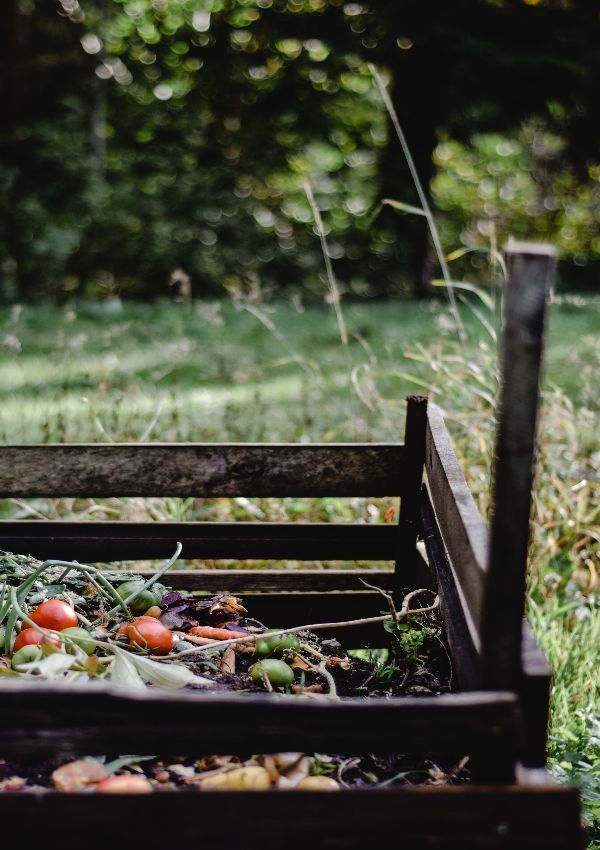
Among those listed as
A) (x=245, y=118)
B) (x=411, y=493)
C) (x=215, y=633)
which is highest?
(x=245, y=118)

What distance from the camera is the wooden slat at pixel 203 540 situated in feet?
7.83

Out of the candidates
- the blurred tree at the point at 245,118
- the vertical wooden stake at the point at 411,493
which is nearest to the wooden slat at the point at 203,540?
the vertical wooden stake at the point at 411,493

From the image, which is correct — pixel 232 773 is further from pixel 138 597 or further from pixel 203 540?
pixel 203 540

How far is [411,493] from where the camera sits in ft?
7.89

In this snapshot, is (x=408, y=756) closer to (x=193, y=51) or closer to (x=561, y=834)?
(x=561, y=834)

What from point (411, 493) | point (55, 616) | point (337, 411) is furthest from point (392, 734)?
point (337, 411)

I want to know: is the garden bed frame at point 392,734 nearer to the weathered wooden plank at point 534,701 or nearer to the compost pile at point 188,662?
the weathered wooden plank at point 534,701

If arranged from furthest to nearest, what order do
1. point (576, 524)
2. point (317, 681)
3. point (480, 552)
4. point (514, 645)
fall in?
point (576, 524) → point (317, 681) → point (480, 552) → point (514, 645)

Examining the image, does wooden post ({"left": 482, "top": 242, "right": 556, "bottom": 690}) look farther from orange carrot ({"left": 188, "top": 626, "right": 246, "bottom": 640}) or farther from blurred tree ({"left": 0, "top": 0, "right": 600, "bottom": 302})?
blurred tree ({"left": 0, "top": 0, "right": 600, "bottom": 302})

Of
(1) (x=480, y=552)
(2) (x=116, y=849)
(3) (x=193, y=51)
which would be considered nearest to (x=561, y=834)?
(1) (x=480, y=552)

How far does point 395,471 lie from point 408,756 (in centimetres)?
92

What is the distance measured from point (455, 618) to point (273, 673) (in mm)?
417

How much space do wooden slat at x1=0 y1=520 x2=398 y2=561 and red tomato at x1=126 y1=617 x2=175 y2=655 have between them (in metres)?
0.59

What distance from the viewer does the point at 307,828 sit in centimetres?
104
